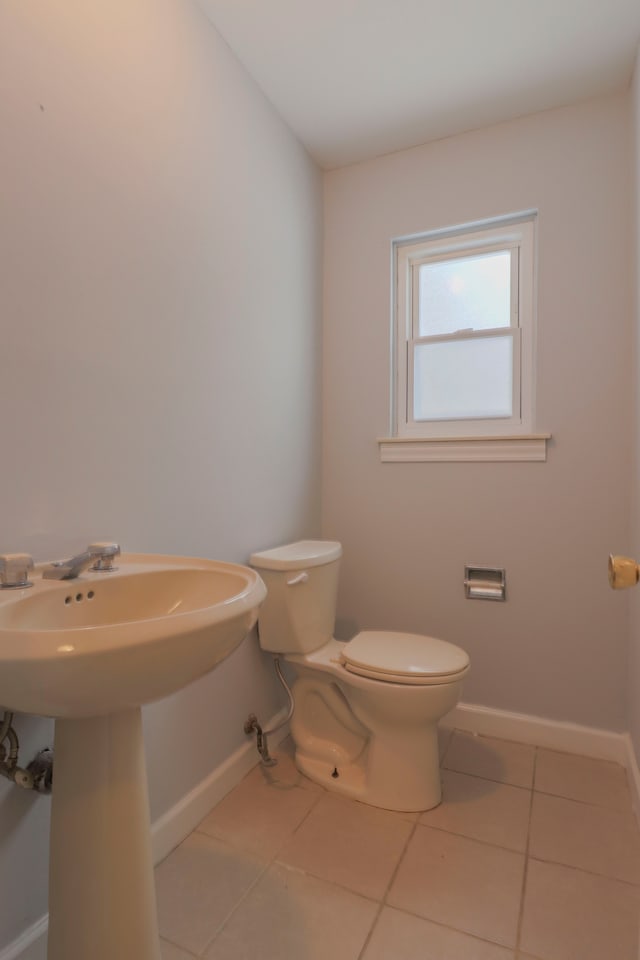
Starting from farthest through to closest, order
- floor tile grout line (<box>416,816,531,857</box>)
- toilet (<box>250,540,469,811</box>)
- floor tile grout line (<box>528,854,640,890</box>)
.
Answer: toilet (<box>250,540,469,811</box>) < floor tile grout line (<box>416,816,531,857</box>) < floor tile grout line (<box>528,854,640,890</box>)

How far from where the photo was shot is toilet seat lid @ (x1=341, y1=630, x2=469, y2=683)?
1430mm

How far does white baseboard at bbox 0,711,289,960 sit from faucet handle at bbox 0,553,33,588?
0.71 meters

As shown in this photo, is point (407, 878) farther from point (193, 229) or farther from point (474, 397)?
point (193, 229)

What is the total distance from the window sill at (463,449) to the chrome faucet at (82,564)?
4.33 ft

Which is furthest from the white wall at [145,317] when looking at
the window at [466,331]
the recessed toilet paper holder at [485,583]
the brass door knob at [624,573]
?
the brass door knob at [624,573]

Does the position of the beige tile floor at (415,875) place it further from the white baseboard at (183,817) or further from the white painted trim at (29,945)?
the white painted trim at (29,945)

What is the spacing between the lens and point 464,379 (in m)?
2.06

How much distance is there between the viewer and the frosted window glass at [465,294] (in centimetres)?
200

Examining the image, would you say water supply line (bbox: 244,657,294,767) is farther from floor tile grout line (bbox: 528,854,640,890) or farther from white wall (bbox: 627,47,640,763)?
white wall (bbox: 627,47,640,763)

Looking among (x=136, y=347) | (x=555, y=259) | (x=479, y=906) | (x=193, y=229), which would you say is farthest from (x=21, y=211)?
(x=479, y=906)

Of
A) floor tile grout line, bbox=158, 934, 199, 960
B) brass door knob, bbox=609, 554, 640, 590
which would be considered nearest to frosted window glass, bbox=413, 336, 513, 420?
brass door knob, bbox=609, 554, 640, 590

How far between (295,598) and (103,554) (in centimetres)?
79

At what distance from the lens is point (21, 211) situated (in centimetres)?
97

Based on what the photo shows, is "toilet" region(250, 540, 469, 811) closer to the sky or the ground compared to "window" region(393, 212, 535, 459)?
closer to the ground
